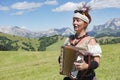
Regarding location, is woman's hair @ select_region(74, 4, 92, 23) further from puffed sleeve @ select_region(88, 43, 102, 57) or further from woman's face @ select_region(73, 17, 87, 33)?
puffed sleeve @ select_region(88, 43, 102, 57)

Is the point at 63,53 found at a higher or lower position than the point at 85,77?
higher

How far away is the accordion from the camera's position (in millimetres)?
8328

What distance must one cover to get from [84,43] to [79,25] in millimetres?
556

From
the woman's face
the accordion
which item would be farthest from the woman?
the accordion

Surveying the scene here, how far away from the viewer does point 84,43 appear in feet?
29.5

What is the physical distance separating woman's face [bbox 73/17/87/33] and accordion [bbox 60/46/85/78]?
2.58ft

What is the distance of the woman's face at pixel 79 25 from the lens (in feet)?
30.0

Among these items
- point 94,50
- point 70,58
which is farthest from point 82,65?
point 94,50

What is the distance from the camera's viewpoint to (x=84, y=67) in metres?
8.24

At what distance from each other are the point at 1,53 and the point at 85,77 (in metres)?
81.0

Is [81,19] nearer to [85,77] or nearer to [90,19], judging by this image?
[90,19]

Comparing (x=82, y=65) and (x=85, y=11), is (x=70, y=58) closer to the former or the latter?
(x=82, y=65)

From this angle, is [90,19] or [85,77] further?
[90,19]

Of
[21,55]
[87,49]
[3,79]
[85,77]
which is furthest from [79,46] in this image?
[21,55]
